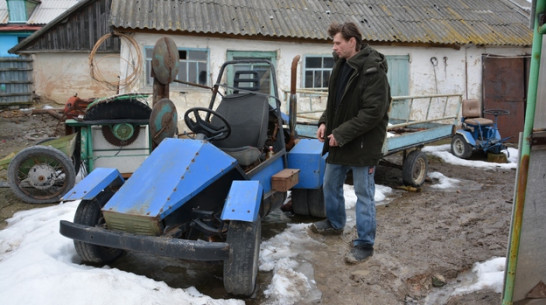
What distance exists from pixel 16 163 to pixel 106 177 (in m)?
2.73

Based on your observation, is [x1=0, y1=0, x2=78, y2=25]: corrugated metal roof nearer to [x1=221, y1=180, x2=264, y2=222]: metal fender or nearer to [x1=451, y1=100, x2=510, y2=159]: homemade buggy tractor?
[x1=451, y1=100, x2=510, y2=159]: homemade buggy tractor

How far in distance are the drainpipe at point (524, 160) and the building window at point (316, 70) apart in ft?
29.7

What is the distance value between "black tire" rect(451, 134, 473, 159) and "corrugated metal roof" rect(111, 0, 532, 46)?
10.7 ft

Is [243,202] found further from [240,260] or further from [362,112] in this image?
[362,112]

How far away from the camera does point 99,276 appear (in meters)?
3.22

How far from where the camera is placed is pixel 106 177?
3.83 metres

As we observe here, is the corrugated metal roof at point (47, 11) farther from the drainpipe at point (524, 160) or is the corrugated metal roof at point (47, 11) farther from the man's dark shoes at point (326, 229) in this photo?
the drainpipe at point (524, 160)

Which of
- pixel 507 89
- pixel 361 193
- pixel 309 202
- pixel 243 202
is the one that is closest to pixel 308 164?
pixel 309 202

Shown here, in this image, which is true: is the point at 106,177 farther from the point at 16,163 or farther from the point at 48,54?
the point at 48,54

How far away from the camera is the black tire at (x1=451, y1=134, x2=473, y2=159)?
9.66 meters

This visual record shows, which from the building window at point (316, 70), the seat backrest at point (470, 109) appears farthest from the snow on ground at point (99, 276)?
the building window at point (316, 70)

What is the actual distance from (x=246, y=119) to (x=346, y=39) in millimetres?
1364

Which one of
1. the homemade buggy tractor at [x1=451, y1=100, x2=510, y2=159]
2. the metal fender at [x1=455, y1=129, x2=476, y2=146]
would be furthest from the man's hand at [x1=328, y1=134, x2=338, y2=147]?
the metal fender at [x1=455, y1=129, x2=476, y2=146]

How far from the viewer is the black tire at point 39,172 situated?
5.83m
